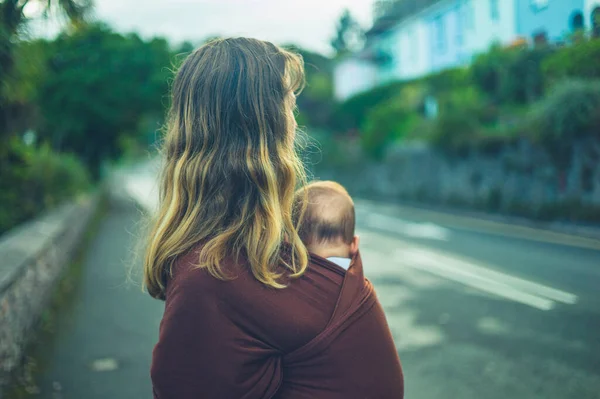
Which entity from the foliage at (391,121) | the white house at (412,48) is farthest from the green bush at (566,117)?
the white house at (412,48)

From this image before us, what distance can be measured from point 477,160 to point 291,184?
54.9ft

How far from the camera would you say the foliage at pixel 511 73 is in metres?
15.7

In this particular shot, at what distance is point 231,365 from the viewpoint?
1377mm

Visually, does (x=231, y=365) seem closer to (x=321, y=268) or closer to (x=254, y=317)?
(x=254, y=317)

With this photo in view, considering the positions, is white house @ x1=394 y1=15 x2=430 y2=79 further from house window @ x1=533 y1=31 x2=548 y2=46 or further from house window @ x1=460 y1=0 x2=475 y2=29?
house window @ x1=533 y1=31 x2=548 y2=46

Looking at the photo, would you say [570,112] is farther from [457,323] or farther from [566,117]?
[457,323]

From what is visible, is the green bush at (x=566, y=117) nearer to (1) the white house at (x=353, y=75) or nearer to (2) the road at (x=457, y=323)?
(2) the road at (x=457, y=323)

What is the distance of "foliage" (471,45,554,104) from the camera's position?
15680 mm

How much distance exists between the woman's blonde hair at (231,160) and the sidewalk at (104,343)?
0.62 m

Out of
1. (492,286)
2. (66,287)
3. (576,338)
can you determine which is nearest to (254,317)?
(576,338)

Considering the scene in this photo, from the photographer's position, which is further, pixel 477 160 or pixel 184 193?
pixel 477 160

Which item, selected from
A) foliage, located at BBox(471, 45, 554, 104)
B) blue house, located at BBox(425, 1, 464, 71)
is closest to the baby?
foliage, located at BBox(471, 45, 554, 104)

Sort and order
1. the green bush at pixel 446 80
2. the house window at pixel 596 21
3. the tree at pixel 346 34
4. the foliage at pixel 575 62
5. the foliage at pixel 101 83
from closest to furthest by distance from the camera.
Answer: the house window at pixel 596 21
the foliage at pixel 575 62
the green bush at pixel 446 80
the foliage at pixel 101 83
the tree at pixel 346 34

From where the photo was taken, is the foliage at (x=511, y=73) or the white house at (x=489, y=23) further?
the foliage at (x=511, y=73)
